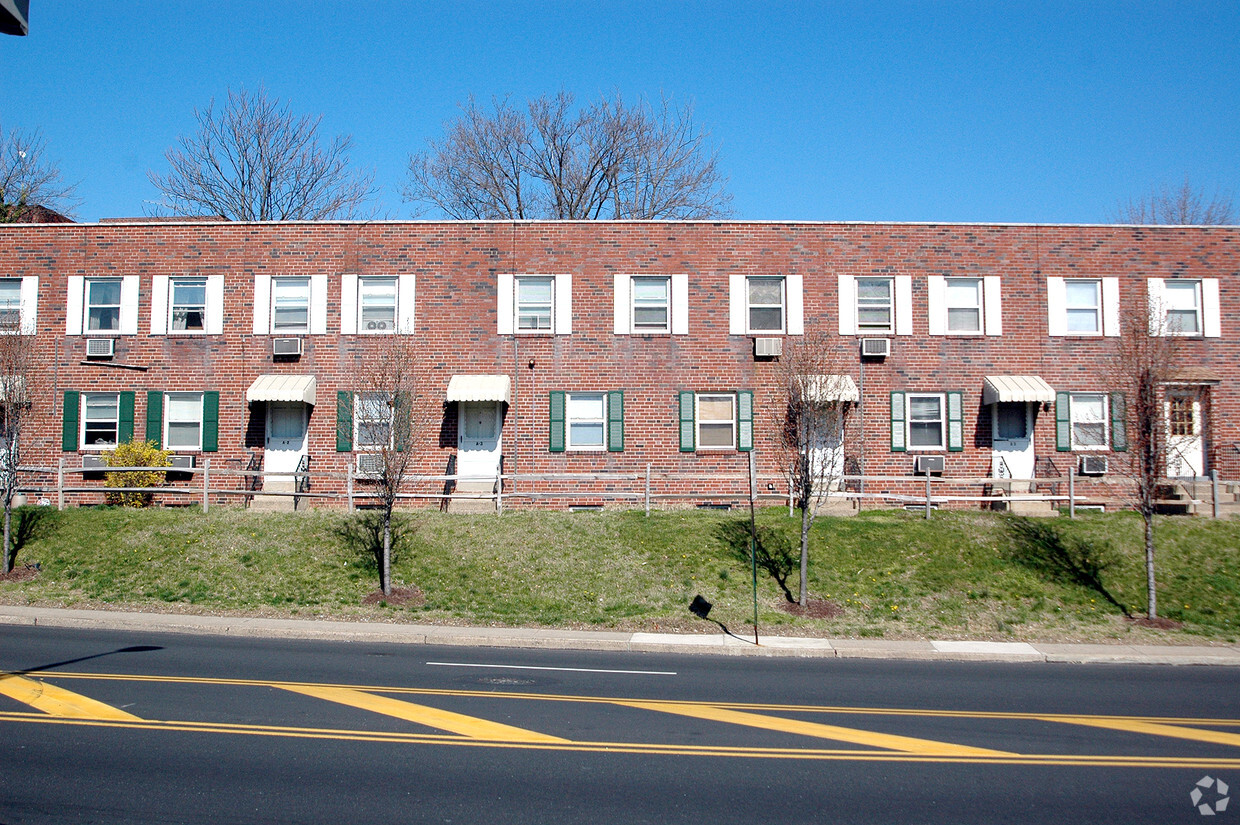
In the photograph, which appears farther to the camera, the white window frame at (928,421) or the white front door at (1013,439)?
the white window frame at (928,421)

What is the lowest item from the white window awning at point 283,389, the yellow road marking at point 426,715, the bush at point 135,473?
the yellow road marking at point 426,715

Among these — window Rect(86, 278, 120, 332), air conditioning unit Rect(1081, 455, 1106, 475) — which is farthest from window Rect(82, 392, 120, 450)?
air conditioning unit Rect(1081, 455, 1106, 475)

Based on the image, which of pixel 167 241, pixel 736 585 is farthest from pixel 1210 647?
pixel 167 241

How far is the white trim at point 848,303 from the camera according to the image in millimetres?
22844

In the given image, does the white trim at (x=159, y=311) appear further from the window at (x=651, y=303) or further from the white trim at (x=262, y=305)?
the window at (x=651, y=303)

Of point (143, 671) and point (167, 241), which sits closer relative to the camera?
point (143, 671)

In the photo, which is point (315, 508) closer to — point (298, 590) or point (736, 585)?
point (298, 590)

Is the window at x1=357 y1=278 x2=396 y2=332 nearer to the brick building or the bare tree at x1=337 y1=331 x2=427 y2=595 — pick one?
the brick building

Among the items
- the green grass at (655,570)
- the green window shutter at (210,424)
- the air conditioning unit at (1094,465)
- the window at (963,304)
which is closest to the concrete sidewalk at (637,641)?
the green grass at (655,570)

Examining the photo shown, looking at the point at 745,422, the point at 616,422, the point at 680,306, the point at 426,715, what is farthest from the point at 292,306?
the point at 426,715

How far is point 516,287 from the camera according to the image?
2289cm

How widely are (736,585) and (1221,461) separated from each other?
542 inches

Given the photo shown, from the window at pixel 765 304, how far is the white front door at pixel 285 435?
1099cm

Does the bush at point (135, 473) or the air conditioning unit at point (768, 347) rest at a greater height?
the air conditioning unit at point (768, 347)
